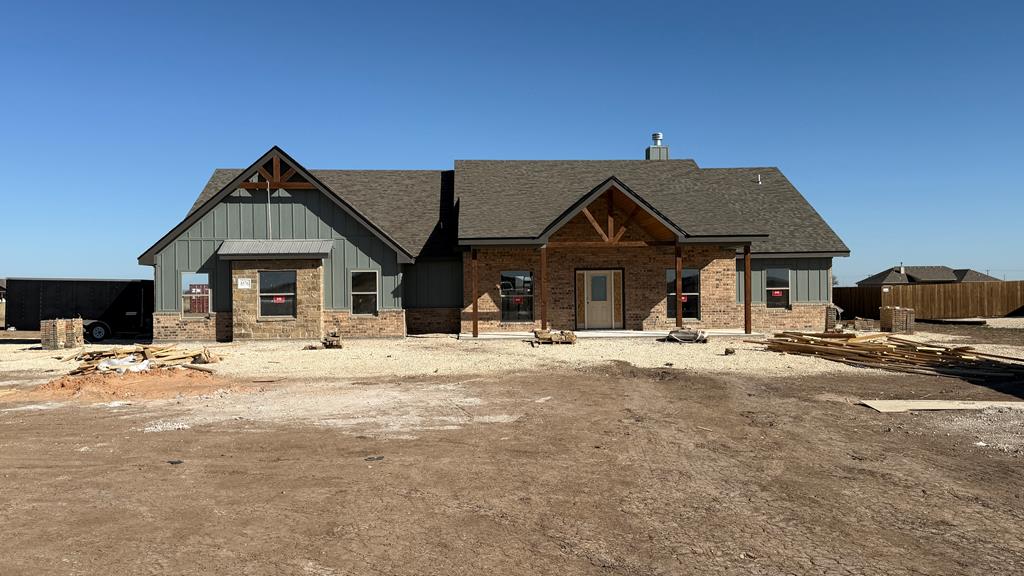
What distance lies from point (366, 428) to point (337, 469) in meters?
1.81

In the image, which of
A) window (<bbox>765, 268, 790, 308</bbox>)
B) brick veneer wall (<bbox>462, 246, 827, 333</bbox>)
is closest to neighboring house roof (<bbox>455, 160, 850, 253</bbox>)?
window (<bbox>765, 268, 790, 308</bbox>)

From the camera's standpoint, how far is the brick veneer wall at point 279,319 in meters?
20.3

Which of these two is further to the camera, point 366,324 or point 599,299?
point 599,299

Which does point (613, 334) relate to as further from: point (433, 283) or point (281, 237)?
point (281, 237)

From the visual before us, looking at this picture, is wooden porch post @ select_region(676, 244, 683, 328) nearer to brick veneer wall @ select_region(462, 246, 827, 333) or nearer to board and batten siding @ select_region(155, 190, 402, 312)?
brick veneer wall @ select_region(462, 246, 827, 333)

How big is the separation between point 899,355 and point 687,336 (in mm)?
5925

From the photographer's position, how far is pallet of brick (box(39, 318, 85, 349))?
1872 centimetres

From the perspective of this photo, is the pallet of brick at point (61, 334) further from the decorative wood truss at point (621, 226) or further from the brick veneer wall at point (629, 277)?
the decorative wood truss at point (621, 226)

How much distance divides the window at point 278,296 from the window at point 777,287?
55.2 ft

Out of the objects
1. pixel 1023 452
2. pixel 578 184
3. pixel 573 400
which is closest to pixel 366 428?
pixel 573 400

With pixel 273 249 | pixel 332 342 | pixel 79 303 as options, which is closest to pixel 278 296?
pixel 273 249

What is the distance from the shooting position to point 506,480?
5.75 m

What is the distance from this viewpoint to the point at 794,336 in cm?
1709

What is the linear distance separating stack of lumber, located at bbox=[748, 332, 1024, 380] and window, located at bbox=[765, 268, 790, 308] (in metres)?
6.34
